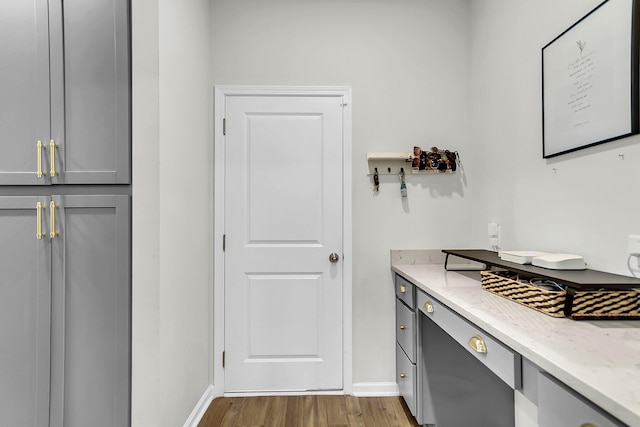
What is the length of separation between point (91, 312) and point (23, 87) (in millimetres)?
1079

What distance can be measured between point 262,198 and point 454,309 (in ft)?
4.71

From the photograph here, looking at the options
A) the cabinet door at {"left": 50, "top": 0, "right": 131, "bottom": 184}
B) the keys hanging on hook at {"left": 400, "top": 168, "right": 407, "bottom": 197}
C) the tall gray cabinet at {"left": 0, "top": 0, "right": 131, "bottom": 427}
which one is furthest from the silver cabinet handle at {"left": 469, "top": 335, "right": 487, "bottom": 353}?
the cabinet door at {"left": 50, "top": 0, "right": 131, "bottom": 184}

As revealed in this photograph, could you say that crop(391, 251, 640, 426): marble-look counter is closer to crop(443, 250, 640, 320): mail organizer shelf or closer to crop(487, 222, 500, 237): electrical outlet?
crop(443, 250, 640, 320): mail organizer shelf

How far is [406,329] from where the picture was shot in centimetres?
211

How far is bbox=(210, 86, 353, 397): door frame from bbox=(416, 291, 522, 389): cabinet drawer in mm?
792

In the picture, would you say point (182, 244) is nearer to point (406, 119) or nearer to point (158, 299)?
point (158, 299)

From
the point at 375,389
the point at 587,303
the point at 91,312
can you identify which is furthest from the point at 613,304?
the point at 91,312

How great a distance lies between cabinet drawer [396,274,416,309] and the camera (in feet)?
6.46

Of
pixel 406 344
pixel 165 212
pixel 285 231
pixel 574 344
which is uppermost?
pixel 165 212

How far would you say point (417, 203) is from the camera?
2412 mm

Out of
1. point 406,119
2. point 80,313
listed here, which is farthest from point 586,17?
point 80,313

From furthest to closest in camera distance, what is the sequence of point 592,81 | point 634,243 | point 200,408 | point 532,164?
point 200,408
point 532,164
point 592,81
point 634,243

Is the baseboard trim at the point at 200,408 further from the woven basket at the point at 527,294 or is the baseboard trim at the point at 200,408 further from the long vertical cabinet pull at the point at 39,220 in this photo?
the woven basket at the point at 527,294

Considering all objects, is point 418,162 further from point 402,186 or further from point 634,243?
point 634,243
